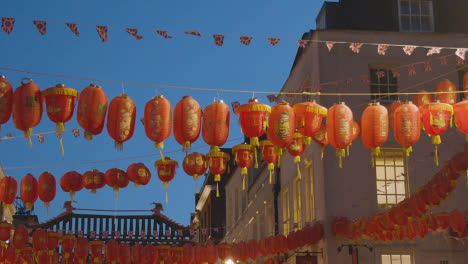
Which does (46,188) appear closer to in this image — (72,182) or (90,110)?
(72,182)

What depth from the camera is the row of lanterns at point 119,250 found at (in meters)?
25.8

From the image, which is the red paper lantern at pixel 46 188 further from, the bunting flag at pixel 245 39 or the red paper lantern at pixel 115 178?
the bunting flag at pixel 245 39

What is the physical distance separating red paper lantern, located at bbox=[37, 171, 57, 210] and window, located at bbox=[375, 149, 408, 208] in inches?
372

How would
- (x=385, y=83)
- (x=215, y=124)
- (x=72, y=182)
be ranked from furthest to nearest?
1. (x=385, y=83)
2. (x=72, y=182)
3. (x=215, y=124)

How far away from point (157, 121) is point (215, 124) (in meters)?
1.14

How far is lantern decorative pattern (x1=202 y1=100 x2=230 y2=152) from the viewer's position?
51.2ft

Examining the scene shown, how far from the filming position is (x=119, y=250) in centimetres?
2977

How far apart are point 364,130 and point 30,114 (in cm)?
645

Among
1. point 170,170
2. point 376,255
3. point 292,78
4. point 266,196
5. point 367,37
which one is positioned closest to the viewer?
point 170,170

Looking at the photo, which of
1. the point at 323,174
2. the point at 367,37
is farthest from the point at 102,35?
the point at 367,37

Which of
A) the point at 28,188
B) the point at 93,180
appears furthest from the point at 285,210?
the point at 28,188

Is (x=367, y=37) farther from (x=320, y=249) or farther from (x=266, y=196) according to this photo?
(x=266, y=196)

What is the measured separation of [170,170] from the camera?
20875mm

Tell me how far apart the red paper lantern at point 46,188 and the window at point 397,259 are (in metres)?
9.60
